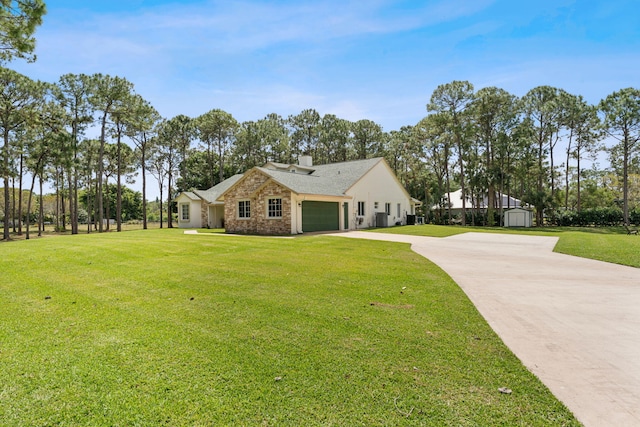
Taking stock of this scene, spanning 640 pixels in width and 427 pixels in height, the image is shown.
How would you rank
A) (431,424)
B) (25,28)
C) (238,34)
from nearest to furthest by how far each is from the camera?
(431,424)
(25,28)
(238,34)

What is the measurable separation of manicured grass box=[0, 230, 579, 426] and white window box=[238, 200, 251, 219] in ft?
47.6

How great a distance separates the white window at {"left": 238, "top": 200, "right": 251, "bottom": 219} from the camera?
2142cm

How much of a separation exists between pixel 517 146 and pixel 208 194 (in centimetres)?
3245

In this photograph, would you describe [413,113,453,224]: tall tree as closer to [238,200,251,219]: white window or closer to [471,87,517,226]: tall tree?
[471,87,517,226]: tall tree

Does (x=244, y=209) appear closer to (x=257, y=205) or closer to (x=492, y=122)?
(x=257, y=205)

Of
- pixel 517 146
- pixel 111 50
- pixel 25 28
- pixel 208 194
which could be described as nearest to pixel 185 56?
pixel 111 50

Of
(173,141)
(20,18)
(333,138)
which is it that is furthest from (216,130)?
(20,18)

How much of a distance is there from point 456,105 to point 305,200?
24361 mm

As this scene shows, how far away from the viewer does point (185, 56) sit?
13.0m

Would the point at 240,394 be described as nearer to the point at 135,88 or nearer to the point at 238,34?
the point at 238,34

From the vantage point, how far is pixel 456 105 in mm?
34969

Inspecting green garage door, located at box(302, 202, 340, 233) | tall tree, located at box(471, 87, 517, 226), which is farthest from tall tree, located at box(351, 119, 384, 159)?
green garage door, located at box(302, 202, 340, 233)

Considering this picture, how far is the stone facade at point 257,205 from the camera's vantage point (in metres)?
19.1

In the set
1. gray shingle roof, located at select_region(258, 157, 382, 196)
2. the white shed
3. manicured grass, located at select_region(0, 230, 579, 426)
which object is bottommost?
manicured grass, located at select_region(0, 230, 579, 426)
